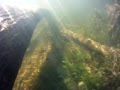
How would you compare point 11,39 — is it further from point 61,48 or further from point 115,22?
point 115,22

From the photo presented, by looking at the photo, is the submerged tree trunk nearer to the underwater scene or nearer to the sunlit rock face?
the underwater scene

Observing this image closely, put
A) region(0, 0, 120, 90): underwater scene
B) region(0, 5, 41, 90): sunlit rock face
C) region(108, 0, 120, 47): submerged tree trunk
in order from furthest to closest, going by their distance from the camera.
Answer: region(108, 0, 120, 47): submerged tree trunk
region(0, 0, 120, 90): underwater scene
region(0, 5, 41, 90): sunlit rock face

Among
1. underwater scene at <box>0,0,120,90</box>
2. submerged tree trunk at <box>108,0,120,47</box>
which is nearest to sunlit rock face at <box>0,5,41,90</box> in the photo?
underwater scene at <box>0,0,120,90</box>

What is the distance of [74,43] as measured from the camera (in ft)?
27.1

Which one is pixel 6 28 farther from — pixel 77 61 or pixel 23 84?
pixel 77 61

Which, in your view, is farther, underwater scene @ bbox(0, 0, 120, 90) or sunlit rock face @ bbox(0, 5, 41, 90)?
underwater scene @ bbox(0, 0, 120, 90)

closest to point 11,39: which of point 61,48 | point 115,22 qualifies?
point 61,48

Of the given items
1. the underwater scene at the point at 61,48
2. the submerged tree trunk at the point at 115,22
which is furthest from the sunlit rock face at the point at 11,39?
the submerged tree trunk at the point at 115,22

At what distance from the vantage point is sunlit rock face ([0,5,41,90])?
6.07m

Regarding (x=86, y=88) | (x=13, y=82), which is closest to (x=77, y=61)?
(x=86, y=88)

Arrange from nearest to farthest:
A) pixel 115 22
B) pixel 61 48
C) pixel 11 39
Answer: pixel 11 39, pixel 61 48, pixel 115 22

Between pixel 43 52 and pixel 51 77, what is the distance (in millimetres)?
1303

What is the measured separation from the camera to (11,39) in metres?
6.49

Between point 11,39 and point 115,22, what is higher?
point 11,39
